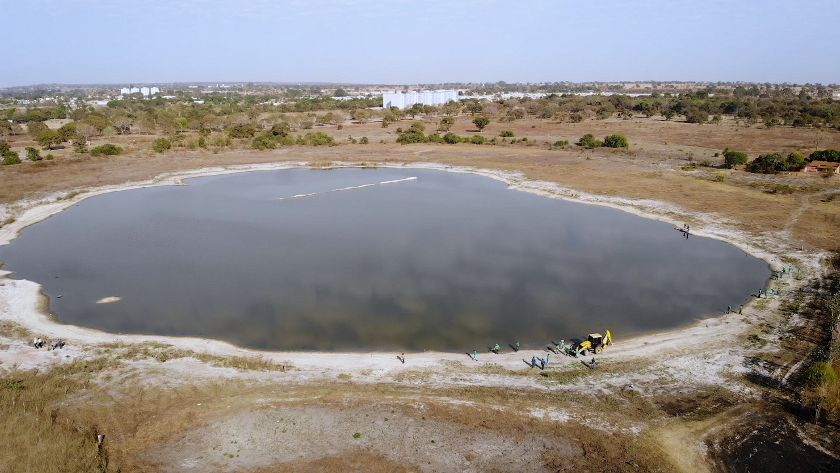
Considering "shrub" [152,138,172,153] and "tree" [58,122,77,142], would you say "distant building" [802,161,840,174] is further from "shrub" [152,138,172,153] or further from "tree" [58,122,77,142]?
"tree" [58,122,77,142]

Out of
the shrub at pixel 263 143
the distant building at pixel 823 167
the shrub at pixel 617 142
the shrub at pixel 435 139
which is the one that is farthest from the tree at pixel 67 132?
the distant building at pixel 823 167

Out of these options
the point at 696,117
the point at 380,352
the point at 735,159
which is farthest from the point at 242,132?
the point at 696,117

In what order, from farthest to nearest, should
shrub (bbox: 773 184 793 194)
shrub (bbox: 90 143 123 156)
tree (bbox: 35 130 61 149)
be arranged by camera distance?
tree (bbox: 35 130 61 149) → shrub (bbox: 90 143 123 156) → shrub (bbox: 773 184 793 194)

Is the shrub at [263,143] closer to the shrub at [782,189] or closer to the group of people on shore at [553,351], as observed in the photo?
the group of people on shore at [553,351]

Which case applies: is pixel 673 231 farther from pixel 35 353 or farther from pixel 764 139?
pixel 764 139

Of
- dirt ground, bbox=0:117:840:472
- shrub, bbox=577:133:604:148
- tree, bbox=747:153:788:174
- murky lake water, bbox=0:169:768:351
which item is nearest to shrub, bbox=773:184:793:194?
tree, bbox=747:153:788:174
